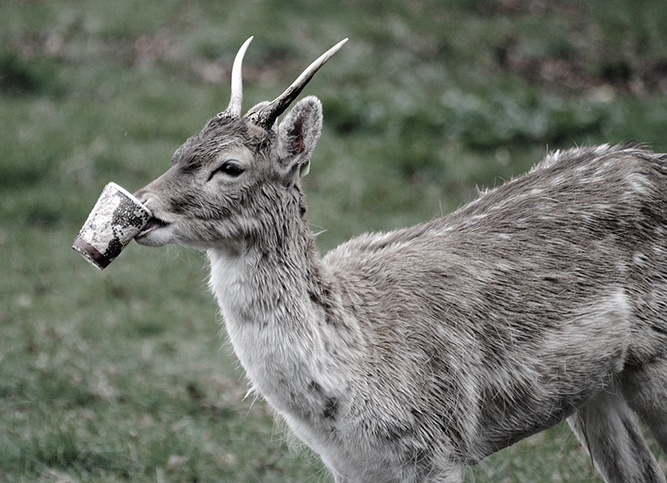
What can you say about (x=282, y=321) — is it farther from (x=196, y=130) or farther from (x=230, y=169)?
(x=196, y=130)

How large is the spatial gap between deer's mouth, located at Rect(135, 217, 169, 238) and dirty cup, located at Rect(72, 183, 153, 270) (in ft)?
0.08

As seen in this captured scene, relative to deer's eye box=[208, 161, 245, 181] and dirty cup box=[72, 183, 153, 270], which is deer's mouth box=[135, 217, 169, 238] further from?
deer's eye box=[208, 161, 245, 181]

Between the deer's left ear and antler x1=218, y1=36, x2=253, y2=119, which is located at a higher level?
antler x1=218, y1=36, x2=253, y2=119

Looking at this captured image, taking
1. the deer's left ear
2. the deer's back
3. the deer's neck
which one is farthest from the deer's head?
the deer's back

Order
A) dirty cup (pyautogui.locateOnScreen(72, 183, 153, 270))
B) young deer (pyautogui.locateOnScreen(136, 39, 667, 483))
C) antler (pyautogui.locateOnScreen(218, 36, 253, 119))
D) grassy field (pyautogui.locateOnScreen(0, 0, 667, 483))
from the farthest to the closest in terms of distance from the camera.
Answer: grassy field (pyautogui.locateOnScreen(0, 0, 667, 483)) < antler (pyautogui.locateOnScreen(218, 36, 253, 119)) < young deer (pyautogui.locateOnScreen(136, 39, 667, 483)) < dirty cup (pyautogui.locateOnScreen(72, 183, 153, 270))

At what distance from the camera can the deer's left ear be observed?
12.8ft

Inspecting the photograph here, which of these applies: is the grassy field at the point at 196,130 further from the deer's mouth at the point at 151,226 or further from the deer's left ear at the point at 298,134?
the deer's left ear at the point at 298,134

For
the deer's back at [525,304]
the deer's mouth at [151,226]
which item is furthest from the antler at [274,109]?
the deer's back at [525,304]

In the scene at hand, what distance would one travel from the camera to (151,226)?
148 inches

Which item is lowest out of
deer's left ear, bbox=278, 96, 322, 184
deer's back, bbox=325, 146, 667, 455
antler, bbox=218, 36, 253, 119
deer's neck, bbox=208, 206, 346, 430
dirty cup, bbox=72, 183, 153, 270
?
deer's back, bbox=325, 146, 667, 455

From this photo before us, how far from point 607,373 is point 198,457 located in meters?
2.31

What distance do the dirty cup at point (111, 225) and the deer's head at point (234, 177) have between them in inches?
2.0

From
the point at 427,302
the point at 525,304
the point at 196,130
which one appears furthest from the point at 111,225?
the point at 196,130

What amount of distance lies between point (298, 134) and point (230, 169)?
0.36 metres
